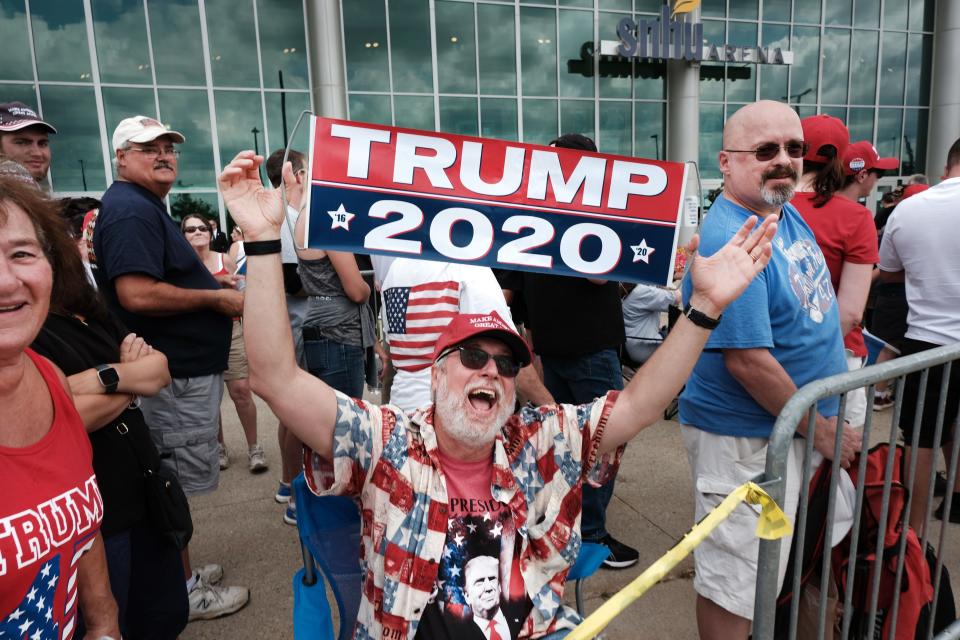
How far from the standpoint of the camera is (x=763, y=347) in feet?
6.76

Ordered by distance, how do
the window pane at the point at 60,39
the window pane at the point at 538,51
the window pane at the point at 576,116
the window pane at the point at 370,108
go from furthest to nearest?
the window pane at the point at 576,116 → the window pane at the point at 538,51 → the window pane at the point at 370,108 → the window pane at the point at 60,39

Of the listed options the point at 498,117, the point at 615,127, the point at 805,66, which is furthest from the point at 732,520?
the point at 805,66

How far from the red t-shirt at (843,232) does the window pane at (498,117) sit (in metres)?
12.6

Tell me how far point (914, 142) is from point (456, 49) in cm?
1480

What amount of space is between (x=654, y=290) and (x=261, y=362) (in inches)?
154

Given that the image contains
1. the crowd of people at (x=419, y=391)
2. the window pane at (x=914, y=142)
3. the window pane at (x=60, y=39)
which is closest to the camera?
the crowd of people at (x=419, y=391)

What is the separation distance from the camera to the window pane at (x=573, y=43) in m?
15.5

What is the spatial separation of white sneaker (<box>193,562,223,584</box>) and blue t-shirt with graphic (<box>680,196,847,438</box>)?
252 centimetres

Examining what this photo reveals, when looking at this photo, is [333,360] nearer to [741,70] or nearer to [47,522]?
[47,522]

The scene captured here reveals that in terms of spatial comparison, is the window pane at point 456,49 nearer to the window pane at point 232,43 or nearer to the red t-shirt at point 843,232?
the window pane at point 232,43

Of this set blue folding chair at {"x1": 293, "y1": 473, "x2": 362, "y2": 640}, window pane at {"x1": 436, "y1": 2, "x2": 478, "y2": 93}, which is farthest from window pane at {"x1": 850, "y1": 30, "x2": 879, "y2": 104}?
blue folding chair at {"x1": 293, "y1": 473, "x2": 362, "y2": 640}

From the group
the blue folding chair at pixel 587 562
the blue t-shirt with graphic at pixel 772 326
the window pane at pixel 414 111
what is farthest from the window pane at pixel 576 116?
the blue folding chair at pixel 587 562

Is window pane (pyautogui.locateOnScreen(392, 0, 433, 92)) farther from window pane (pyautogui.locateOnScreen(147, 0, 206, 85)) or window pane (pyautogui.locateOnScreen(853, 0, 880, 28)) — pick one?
window pane (pyautogui.locateOnScreen(853, 0, 880, 28))

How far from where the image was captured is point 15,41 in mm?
11352
